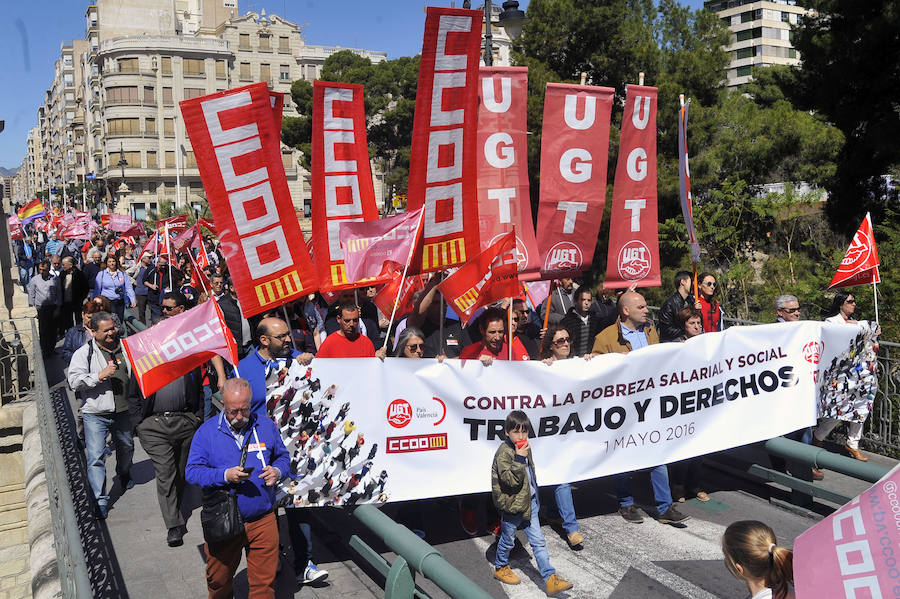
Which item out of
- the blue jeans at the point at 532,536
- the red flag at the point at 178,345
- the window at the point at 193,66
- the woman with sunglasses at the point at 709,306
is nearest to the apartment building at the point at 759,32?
the window at the point at 193,66

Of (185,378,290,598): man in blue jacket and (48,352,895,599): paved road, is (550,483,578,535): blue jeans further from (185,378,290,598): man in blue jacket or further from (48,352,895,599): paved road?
(185,378,290,598): man in blue jacket

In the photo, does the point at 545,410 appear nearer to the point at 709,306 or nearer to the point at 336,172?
the point at 336,172

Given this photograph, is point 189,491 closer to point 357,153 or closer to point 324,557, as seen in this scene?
point 324,557

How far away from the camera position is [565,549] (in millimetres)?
6160

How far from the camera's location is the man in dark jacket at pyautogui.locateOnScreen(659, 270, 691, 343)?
26.9 feet

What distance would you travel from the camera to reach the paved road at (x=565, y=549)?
18.2ft

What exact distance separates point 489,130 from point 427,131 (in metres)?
1.27

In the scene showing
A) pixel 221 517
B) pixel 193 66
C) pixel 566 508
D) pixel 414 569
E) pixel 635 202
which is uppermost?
pixel 193 66

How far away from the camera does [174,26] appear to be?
87.4 m

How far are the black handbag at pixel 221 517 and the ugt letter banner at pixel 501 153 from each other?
4.05 m

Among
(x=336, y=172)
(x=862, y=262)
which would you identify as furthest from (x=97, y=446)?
(x=862, y=262)

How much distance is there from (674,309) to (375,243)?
3.68 metres

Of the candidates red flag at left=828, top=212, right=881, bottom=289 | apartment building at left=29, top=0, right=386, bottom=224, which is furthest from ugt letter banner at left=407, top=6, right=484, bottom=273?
apartment building at left=29, top=0, right=386, bottom=224

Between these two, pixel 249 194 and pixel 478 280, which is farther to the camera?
pixel 478 280
